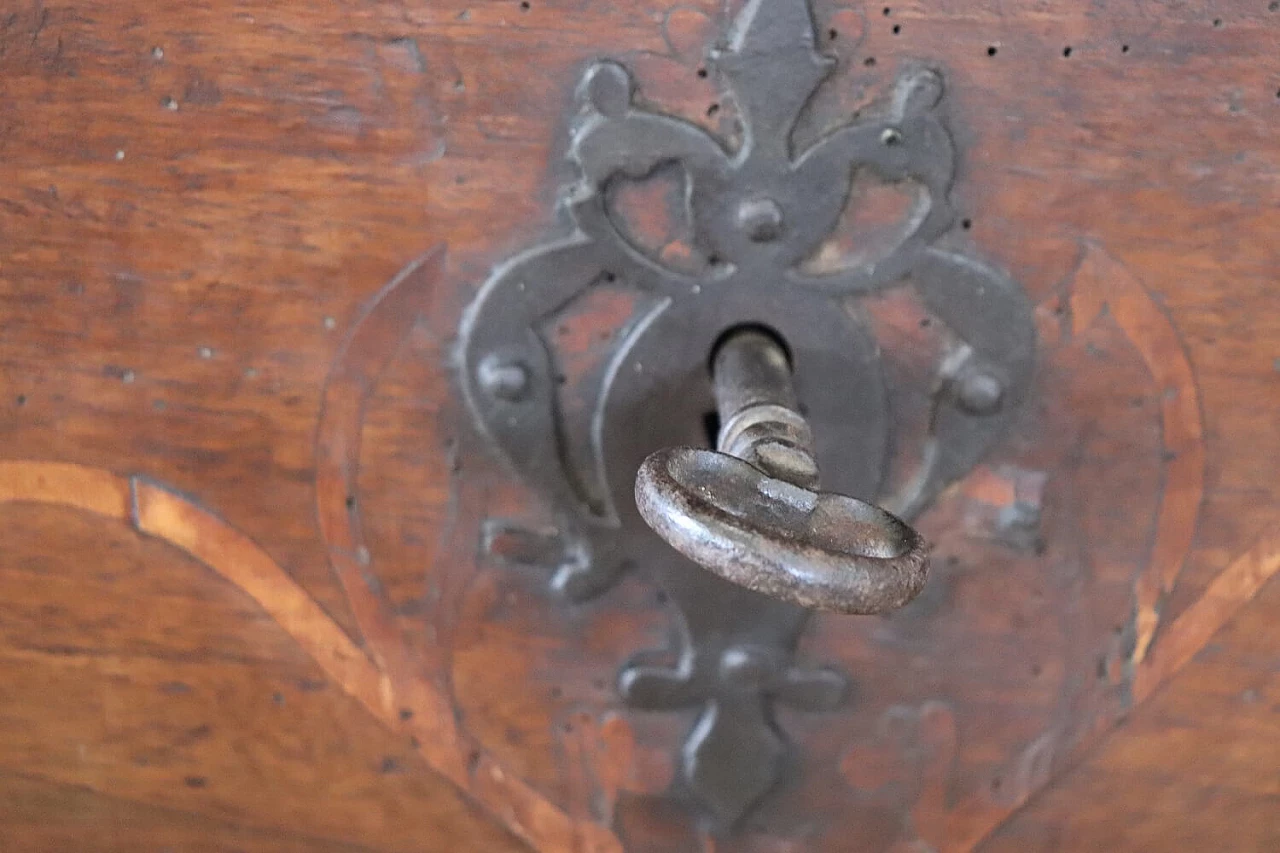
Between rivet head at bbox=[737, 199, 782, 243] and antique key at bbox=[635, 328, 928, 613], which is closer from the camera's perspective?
antique key at bbox=[635, 328, 928, 613]

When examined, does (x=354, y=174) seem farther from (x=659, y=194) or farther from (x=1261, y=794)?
(x=1261, y=794)

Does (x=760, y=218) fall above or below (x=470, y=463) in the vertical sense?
above

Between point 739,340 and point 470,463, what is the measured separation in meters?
0.15

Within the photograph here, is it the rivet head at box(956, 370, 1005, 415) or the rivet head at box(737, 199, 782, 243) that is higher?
the rivet head at box(737, 199, 782, 243)

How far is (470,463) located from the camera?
1.80ft

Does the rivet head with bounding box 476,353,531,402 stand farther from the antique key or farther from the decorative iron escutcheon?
the antique key

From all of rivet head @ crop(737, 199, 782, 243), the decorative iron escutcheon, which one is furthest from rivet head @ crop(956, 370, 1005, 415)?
rivet head @ crop(737, 199, 782, 243)

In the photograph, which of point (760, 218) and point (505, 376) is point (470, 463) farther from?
point (760, 218)

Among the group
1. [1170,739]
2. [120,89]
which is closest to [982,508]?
[1170,739]

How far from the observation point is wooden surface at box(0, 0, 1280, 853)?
19.1 inches

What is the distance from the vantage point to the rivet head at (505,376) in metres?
0.52

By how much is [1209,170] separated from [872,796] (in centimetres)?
36

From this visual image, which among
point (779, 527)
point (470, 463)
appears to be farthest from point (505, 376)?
point (779, 527)

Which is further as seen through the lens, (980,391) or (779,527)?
(980,391)
